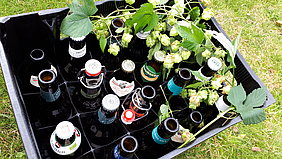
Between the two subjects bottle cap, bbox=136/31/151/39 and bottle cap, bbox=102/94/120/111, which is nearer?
bottle cap, bbox=102/94/120/111

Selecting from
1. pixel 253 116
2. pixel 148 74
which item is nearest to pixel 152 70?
pixel 148 74

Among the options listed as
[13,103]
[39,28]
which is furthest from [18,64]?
[13,103]

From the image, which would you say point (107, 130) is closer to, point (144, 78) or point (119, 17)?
point (144, 78)

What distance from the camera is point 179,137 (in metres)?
0.78

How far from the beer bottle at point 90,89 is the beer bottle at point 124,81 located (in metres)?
0.05

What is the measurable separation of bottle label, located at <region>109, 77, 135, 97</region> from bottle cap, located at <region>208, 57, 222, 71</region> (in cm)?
26

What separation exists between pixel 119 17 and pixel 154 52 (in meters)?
0.17

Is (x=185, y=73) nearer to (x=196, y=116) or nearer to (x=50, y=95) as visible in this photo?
(x=196, y=116)

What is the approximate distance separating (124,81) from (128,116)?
0.45 feet

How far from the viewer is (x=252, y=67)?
62.2 inches

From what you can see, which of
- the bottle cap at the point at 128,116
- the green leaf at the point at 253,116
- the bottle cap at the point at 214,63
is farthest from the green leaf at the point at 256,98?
the bottle cap at the point at 128,116

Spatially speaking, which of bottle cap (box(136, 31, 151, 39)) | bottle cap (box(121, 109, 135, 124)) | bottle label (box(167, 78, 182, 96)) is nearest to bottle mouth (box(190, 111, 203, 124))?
bottle label (box(167, 78, 182, 96))

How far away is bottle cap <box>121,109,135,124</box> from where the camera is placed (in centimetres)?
77

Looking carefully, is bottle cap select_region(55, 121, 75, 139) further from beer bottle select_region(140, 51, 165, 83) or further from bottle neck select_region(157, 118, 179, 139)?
beer bottle select_region(140, 51, 165, 83)
